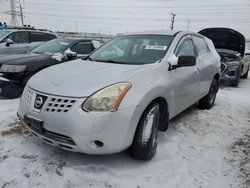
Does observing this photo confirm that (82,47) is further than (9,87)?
Yes

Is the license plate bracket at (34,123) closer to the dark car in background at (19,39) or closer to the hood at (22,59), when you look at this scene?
the hood at (22,59)

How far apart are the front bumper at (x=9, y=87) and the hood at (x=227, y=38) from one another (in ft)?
23.6

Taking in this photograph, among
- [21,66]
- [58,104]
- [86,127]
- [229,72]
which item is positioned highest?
[58,104]

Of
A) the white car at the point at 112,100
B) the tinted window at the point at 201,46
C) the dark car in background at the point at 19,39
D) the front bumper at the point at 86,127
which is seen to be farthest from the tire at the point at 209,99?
the dark car in background at the point at 19,39

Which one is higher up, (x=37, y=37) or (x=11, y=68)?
(x=37, y=37)

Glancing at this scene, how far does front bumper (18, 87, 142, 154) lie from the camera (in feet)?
8.46

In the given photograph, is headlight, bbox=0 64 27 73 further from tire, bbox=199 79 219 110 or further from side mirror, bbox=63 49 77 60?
tire, bbox=199 79 219 110

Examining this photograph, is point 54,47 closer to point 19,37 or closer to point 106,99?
point 19,37

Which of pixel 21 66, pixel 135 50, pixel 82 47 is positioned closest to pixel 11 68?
pixel 21 66

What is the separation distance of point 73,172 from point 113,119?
76 centimetres

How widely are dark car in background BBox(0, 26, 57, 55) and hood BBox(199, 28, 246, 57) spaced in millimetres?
6259

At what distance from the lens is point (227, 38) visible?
10.0 meters

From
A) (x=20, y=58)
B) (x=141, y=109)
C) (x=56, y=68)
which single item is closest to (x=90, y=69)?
(x=56, y=68)

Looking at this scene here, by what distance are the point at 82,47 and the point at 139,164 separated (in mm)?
4991
